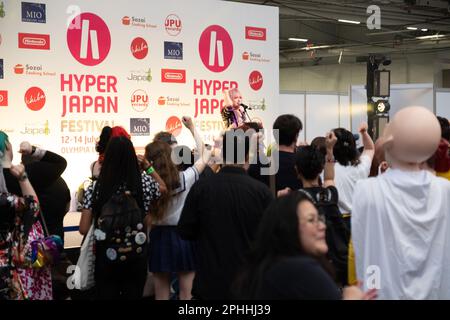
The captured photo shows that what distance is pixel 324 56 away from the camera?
714 inches

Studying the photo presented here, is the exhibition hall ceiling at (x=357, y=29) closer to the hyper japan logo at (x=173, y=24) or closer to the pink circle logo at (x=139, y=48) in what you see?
the hyper japan logo at (x=173, y=24)

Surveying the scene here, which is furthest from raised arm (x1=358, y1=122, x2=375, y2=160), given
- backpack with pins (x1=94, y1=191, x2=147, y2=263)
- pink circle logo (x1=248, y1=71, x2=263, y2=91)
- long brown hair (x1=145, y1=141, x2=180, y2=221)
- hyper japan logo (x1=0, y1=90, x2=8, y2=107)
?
pink circle logo (x1=248, y1=71, x2=263, y2=91)

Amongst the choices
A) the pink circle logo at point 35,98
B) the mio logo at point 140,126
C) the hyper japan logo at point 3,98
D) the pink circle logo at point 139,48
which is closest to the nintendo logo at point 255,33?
the pink circle logo at point 139,48

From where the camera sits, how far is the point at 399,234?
91.6 inches

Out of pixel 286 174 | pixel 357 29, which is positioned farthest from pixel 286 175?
pixel 357 29

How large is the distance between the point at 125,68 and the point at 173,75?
1.94 ft

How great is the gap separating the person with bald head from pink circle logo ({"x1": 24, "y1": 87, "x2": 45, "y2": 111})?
15.2ft

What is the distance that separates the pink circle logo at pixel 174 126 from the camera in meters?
7.19

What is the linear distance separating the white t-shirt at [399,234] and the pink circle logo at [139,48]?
5.00 metres

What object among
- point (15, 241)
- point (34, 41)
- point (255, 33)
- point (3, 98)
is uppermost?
point (255, 33)

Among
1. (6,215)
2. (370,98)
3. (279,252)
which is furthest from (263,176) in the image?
(370,98)

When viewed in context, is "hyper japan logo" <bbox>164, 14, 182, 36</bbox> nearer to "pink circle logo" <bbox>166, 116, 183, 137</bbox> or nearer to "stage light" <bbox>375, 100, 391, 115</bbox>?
"pink circle logo" <bbox>166, 116, 183, 137</bbox>

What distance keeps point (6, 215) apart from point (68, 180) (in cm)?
349

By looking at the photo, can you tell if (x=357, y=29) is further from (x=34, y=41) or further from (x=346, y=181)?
(x=346, y=181)
